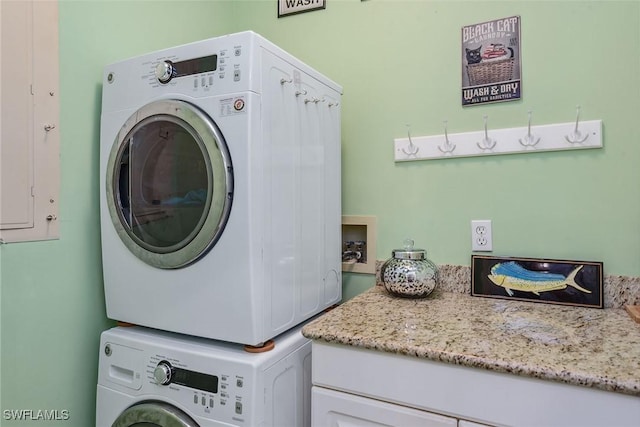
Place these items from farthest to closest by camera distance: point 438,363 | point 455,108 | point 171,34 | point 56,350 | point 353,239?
point 353,239 → point 171,34 → point 455,108 → point 56,350 → point 438,363

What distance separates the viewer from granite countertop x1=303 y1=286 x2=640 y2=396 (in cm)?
86

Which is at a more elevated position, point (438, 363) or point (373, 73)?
point (373, 73)

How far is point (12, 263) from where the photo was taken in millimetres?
1138

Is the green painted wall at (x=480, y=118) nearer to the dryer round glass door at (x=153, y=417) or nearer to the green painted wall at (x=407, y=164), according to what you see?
the green painted wall at (x=407, y=164)

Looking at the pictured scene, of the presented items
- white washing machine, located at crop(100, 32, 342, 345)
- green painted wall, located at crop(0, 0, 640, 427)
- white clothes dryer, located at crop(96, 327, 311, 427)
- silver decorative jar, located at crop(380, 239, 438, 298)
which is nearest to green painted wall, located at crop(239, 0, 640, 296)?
green painted wall, located at crop(0, 0, 640, 427)

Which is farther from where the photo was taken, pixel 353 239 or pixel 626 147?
pixel 353 239

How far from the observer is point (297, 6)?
6.17ft

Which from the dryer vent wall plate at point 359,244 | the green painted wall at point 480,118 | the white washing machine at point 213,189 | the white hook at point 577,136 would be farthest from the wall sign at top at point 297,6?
the white hook at point 577,136

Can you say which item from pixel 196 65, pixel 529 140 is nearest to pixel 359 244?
pixel 529 140

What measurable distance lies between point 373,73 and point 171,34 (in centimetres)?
90

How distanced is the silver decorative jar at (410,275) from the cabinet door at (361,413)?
46 centimetres

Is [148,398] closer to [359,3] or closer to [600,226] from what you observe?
[600,226]

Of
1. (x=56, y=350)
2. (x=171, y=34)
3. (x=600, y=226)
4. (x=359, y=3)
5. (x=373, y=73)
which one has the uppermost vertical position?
(x=359, y=3)

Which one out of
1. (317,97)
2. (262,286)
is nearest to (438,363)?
(262,286)
